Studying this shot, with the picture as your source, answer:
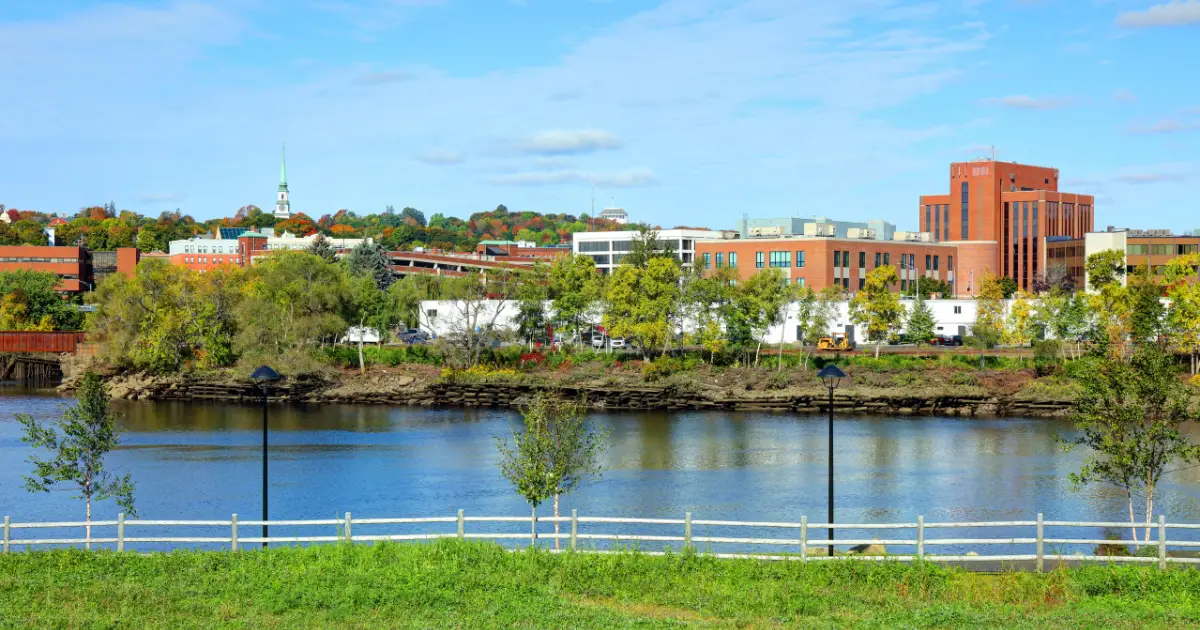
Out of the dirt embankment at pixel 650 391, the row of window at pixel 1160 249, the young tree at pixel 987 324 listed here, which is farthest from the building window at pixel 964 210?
the dirt embankment at pixel 650 391

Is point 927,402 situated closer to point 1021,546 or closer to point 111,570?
point 1021,546

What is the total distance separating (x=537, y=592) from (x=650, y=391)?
64.1m

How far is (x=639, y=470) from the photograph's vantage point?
191ft

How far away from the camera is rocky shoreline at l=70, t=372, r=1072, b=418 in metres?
86.2

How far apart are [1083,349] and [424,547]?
77881mm

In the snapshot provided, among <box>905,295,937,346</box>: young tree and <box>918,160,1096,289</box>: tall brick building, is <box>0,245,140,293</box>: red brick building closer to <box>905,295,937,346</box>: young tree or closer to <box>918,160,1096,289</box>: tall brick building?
<box>905,295,937,346</box>: young tree

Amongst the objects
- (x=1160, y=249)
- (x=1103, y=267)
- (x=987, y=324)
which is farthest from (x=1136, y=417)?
(x=1160, y=249)

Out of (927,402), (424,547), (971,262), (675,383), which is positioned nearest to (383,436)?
(675,383)

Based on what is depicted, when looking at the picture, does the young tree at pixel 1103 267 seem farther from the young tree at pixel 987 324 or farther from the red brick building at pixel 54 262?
the red brick building at pixel 54 262

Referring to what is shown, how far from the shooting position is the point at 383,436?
73.6 m

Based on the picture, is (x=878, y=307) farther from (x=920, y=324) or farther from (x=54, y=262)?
(x=54, y=262)

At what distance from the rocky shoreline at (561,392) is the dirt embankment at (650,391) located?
0.07 m

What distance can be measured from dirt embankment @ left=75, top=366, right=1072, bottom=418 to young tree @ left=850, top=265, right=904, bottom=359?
10.5 meters

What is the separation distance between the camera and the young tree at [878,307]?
101000 millimetres
